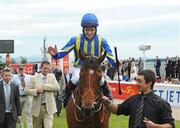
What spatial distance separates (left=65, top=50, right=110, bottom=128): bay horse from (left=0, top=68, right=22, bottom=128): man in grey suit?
2.15m

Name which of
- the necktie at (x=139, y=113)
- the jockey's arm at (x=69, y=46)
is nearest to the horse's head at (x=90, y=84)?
the jockey's arm at (x=69, y=46)

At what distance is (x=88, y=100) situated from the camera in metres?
7.46

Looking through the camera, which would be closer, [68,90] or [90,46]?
[90,46]

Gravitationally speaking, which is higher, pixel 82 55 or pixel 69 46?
pixel 69 46

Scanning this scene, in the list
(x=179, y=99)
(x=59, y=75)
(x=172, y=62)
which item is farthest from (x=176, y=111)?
(x=172, y=62)

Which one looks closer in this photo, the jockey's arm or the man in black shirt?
the man in black shirt

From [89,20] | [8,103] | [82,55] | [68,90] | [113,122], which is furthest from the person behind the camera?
[113,122]

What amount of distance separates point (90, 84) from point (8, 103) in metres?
3.59

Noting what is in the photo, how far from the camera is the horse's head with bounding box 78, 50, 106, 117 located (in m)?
7.49

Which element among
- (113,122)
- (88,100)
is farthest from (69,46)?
(113,122)

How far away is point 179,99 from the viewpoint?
58.4 ft

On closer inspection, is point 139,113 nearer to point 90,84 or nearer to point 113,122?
point 90,84

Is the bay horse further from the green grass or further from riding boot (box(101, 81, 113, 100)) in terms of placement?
the green grass

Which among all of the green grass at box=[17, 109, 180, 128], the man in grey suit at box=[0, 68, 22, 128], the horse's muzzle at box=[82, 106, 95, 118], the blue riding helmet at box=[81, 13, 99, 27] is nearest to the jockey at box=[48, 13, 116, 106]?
the blue riding helmet at box=[81, 13, 99, 27]
